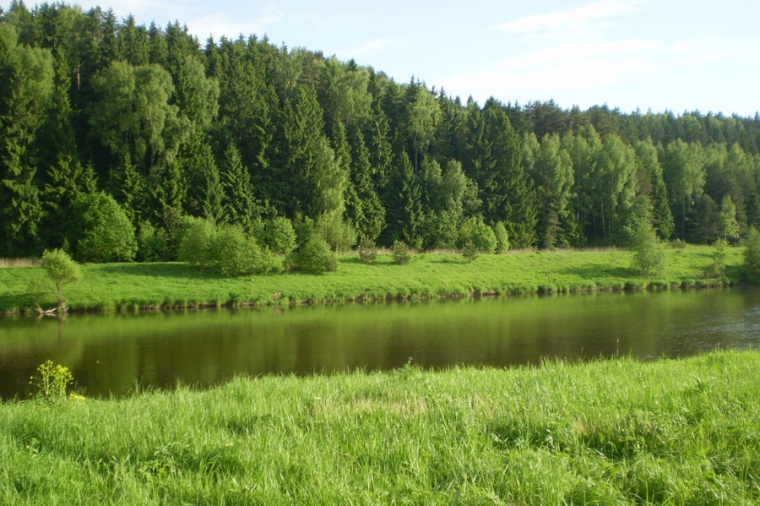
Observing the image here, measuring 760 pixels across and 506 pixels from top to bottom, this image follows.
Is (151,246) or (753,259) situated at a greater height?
(151,246)

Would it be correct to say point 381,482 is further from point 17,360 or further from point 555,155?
point 555,155

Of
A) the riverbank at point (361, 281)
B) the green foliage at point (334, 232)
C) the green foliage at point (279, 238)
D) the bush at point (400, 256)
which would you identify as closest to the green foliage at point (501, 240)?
A: the riverbank at point (361, 281)

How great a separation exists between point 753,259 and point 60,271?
59.1m

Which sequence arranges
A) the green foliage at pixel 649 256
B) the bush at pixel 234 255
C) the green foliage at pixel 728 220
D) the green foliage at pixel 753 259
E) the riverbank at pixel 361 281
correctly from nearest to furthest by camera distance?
the riverbank at pixel 361 281 → the bush at pixel 234 255 → the green foliage at pixel 649 256 → the green foliage at pixel 753 259 → the green foliage at pixel 728 220

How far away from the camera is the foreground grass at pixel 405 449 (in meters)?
4.67

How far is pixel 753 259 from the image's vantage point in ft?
173

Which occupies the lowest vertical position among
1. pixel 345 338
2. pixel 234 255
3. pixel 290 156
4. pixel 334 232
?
pixel 345 338

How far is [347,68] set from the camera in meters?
80.4

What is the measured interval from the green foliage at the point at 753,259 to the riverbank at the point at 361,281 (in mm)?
1116

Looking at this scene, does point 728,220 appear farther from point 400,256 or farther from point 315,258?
point 315,258

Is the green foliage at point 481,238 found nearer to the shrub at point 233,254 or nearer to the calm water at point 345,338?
the calm water at point 345,338

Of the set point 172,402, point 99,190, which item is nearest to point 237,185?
point 99,190

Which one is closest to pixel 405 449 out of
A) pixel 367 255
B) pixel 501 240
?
pixel 367 255

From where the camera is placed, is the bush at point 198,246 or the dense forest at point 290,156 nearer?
the bush at point 198,246
